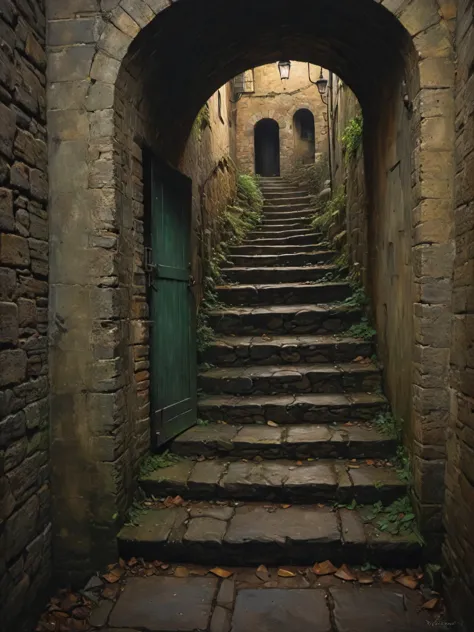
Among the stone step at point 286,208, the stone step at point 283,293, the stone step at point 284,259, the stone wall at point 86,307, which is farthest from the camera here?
the stone step at point 286,208

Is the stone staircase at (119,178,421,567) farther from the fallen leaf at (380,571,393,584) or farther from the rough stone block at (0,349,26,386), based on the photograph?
the rough stone block at (0,349,26,386)

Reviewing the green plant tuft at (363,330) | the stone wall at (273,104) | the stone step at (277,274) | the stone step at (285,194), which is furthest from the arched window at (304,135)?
the green plant tuft at (363,330)

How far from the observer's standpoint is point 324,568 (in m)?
2.89

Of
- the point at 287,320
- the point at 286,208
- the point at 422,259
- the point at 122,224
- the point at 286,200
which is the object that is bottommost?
the point at 287,320

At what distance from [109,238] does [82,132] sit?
0.74m

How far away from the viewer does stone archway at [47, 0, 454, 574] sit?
9.21 ft

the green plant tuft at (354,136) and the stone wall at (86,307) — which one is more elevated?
the green plant tuft at (354,136)

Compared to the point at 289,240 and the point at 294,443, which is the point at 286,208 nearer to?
the point at 289,240

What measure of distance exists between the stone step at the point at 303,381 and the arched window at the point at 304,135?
1339cm

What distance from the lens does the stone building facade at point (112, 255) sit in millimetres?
2576

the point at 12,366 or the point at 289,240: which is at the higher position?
the point at 289,240

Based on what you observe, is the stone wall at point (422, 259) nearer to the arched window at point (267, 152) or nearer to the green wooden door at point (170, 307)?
the green wooden door at point (170, 307)

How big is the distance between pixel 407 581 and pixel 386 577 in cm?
12

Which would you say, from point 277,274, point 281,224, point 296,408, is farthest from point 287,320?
point 281,224
